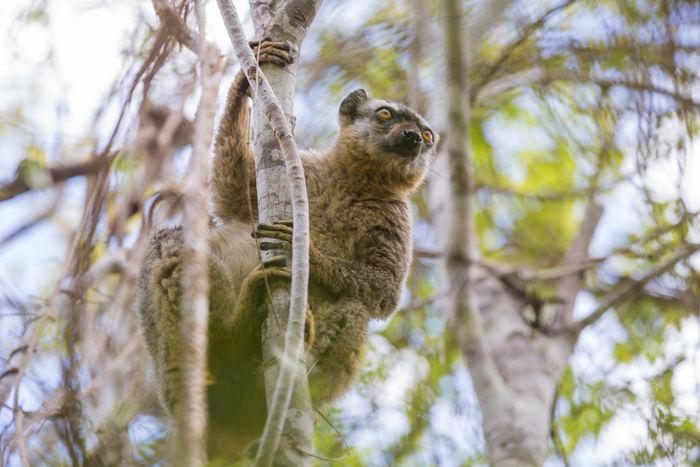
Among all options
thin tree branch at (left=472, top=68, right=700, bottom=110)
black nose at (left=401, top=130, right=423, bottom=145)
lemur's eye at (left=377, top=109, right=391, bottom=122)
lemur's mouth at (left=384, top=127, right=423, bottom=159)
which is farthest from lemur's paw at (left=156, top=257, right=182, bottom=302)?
thin tree branch at (left=472, top=68, right=700, bottom=110)

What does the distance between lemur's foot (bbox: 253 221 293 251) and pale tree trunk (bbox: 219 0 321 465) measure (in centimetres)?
7

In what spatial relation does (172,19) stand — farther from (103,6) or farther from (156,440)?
(156,440)

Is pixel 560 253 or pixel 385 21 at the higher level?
pixel 385 21

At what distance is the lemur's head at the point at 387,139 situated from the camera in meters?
7.20

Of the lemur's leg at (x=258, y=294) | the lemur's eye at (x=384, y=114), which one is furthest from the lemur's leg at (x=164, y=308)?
the lemur's eye at (x=384, y=114)

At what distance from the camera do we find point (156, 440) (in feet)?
17.0

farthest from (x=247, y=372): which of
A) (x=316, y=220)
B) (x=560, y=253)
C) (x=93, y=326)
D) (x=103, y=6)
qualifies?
(x=560, y=253)

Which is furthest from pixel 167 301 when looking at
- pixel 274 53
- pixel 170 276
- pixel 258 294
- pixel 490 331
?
pixel 490 331

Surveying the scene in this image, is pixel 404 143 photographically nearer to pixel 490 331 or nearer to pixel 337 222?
pixel 337 222

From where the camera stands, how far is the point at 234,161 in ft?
21.8

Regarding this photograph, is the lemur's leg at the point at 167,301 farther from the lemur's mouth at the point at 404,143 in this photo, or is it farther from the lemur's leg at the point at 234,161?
the lemur's mouth at the point at 404,143

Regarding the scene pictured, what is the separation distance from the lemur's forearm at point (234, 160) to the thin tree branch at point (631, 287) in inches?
192

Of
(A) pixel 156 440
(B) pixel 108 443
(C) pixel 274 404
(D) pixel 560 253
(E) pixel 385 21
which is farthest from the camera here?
(D) pixel 560 253

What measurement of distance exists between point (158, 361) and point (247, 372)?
2.17 ft
